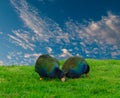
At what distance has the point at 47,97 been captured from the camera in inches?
616

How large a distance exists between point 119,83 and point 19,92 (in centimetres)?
551

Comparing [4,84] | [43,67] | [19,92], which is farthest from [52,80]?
[19,92]

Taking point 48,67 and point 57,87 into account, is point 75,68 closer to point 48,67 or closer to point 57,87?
point 48,67

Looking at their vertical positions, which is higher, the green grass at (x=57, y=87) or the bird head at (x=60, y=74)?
the bird head at (x=60, y=74)

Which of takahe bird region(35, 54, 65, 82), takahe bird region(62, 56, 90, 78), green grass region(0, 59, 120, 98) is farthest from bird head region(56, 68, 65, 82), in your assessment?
takahe bird region(62, 56, 90, 78)

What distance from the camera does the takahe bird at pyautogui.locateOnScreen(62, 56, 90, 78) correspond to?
857 inches

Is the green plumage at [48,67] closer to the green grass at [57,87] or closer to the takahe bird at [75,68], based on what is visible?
the green grass at [57,87]

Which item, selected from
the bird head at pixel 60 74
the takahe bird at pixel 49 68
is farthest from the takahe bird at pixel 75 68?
the takahe bird at pixel 49 68

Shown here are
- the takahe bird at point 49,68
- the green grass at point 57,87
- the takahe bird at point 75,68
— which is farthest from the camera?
the takahe bird at point 75,68

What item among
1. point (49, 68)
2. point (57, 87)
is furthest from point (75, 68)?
point (57, 87)

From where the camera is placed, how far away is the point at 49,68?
2109cm

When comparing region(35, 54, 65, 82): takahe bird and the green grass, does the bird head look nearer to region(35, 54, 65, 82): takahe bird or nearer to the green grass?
region(35, 54, 65, 82): takahe bird

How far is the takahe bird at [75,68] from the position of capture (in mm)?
21772

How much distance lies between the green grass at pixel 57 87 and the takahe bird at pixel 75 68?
1.63 ft
